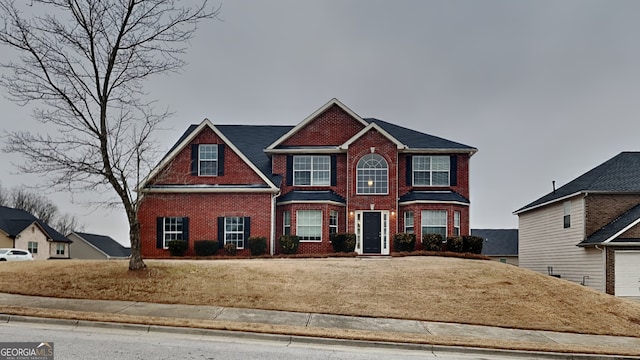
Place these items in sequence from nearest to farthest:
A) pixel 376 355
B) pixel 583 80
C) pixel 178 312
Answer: pixel 376 355 < pixel 178 312 < pixel 583 80

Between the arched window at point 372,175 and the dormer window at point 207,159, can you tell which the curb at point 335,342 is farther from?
the arched window at point 372,175

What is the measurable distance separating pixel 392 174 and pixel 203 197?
965 cm

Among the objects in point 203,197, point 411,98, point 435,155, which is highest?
point 411,98

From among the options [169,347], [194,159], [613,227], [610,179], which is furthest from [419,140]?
[169,347]

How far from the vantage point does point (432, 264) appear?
21609 millimetres

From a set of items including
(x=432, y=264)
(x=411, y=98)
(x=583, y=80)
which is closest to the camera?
(x=432, y=264)

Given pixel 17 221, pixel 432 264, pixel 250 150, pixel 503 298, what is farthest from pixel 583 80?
pixel 17 221

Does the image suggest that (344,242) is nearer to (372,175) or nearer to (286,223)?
(286,223)

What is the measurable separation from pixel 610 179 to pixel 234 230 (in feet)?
64.2

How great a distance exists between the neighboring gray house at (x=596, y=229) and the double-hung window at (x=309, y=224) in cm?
1299

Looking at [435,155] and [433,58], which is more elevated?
[433,58]

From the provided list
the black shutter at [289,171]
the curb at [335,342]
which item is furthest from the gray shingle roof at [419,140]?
the curb at [335,342]

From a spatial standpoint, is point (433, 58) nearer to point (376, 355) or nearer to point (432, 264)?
point (432, 264)

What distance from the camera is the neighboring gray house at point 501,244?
57.5m
